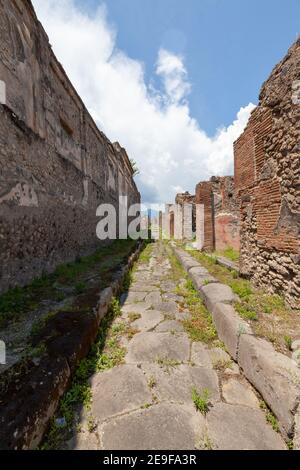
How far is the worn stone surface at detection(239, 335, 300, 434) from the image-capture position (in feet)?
5.08

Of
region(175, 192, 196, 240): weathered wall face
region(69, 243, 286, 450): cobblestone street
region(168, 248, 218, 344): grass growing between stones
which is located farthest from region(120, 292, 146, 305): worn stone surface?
region(175, 192, 196, 240): weathered wall face

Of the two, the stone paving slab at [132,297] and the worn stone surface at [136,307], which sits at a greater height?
the stone paving slab at [132,297]

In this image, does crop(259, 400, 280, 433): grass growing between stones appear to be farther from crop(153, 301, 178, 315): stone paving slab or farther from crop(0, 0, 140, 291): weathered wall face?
crop(0, 0, 140, 291): weathered wall face

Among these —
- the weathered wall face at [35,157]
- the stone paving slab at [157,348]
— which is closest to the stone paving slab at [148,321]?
the stone paving slab at [157,348]

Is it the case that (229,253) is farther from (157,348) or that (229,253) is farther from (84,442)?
(84,442)

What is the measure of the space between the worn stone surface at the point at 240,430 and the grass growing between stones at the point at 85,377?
95cm

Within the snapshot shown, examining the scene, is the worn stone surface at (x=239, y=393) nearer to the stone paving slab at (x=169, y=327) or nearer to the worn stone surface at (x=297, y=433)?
the worn stone surface at (x=297, y=433)

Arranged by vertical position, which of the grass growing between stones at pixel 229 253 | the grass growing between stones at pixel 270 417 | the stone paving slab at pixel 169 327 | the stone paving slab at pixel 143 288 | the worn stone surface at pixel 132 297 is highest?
the grass growing between stones at pixel 229 253

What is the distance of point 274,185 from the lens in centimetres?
355

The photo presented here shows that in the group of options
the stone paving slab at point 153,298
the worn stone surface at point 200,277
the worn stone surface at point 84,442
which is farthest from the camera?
the worn stone surface at point 200,277

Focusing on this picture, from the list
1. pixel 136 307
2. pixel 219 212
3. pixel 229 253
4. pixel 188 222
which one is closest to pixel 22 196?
pixel 136 307

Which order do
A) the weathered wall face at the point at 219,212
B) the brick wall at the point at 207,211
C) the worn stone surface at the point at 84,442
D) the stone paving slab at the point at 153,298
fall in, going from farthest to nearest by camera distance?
the brick wall at the point at 207,211, the weathered wall face at the point at 219,212, the stone paving slab at the point at 153,298, the worn stone surface at the point at 84,442

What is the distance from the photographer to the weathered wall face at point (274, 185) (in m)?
3.08

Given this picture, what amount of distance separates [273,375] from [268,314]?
1253mm
